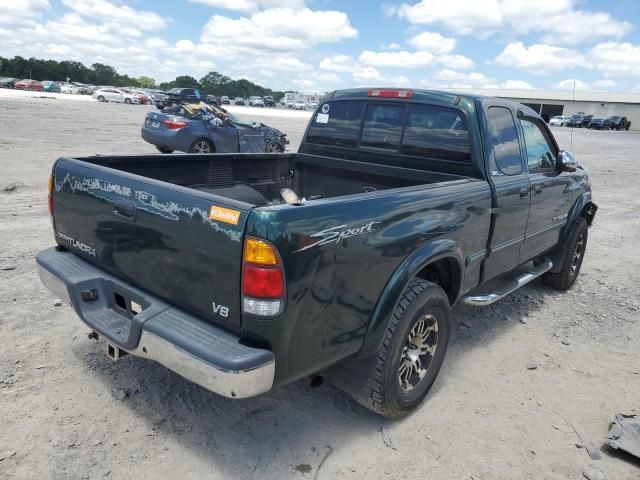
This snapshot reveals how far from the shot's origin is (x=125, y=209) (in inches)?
109

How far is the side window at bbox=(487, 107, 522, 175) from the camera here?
12.9ft

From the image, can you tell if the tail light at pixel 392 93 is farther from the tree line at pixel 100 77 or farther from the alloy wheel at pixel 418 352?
the tree line at pixel 100 77

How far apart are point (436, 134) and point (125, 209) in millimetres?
2391

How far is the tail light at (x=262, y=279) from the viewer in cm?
221

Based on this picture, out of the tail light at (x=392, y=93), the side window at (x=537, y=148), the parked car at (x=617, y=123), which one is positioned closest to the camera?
the tail light at (x=392, y=93)

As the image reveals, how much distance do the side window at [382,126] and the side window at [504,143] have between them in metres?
0.71

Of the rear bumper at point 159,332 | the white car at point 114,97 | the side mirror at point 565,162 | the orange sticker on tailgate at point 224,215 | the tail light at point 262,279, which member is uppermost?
the side mirror at point 565,162

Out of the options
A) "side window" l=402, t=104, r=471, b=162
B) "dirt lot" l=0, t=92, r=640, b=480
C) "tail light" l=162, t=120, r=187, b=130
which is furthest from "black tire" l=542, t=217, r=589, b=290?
"tail light" l=162, t=120, r=187, b=130

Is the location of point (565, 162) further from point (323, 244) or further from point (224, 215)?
point (224, 215)

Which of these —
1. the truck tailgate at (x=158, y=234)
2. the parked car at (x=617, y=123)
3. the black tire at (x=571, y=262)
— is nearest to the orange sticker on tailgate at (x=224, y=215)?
the truck tailgate at (x=158, y=234)

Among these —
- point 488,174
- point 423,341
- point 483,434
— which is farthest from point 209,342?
point 488,174

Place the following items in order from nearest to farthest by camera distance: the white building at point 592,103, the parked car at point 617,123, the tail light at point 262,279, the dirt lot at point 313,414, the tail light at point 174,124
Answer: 1. the tail light at point 262,279
2. the dirt lot at point 313,414
3. the tail light at point 174,124
4. the parked car at point 617,123
5. the white building at point 592,103

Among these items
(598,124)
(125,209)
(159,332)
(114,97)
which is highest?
(125,209)

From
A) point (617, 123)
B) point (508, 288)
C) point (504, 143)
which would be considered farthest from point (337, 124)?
point (617, 123)
